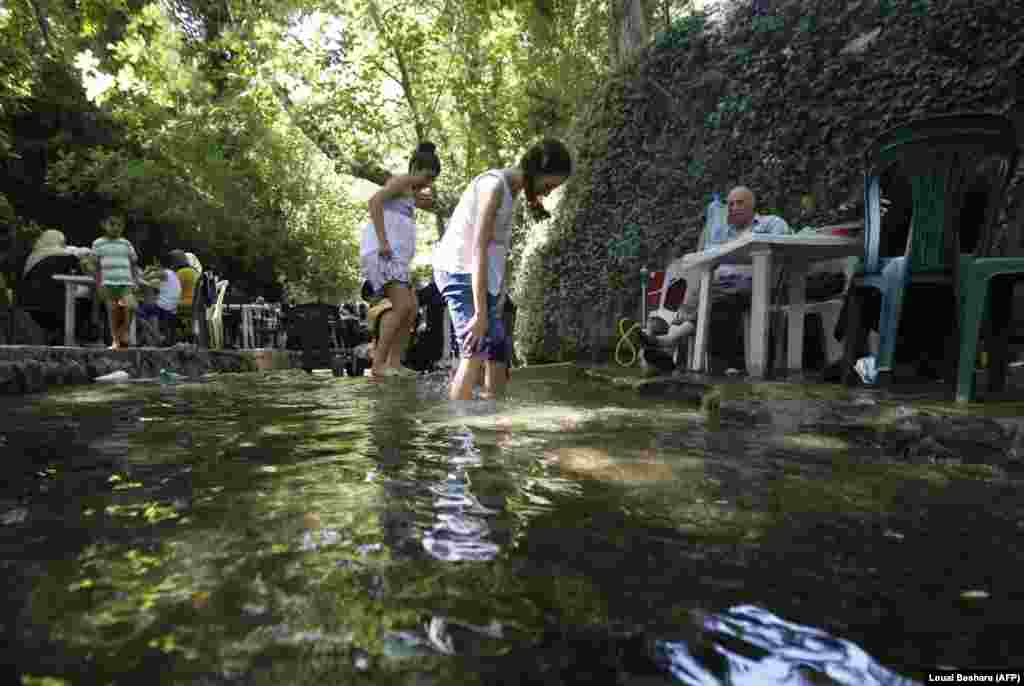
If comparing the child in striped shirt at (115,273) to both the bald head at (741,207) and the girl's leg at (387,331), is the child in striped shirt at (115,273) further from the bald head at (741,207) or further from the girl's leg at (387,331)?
Result: the bald head at (741,207)

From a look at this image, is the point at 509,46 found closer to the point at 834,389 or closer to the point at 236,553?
the point at 834,389

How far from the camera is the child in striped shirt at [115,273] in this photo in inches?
292

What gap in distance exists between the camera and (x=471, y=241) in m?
3.31

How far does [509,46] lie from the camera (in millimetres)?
15711

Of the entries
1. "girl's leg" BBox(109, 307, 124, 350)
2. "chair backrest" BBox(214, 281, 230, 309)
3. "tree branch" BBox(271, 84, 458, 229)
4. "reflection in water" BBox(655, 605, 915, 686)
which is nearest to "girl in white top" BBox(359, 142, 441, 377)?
"girl's leg" BBox(109, 307, 124, 350)

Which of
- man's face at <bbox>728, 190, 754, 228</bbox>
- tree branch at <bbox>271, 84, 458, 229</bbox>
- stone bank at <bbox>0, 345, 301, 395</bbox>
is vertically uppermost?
tree branch at <bbox>271, 84, 458, 229</bbox>

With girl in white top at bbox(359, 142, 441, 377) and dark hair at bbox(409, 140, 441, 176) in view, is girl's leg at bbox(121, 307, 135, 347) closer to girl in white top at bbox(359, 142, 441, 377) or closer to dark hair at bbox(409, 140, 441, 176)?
girl in white top at bbox(359, 142, 441, 377)

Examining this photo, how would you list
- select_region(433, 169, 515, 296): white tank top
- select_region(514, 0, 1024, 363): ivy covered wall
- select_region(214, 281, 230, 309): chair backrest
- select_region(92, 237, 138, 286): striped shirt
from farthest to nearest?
select_region(214, 281, 230, 309): chair backrest
select_region(92, 237, 138, 286): striped shirt
select_region(514, 0, 1024, 363): ivy covered wall
select_region(433, 169, 515, 296): white tank top

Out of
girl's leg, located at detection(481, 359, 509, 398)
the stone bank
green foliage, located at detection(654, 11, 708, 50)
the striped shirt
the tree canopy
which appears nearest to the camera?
girl's leg, located at detection(481, 359, 509, 398)

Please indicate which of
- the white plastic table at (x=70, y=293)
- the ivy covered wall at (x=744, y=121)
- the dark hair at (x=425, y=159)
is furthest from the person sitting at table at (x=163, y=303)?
the dark hair at (x=425, y=159)

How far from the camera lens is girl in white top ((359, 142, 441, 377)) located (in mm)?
4961

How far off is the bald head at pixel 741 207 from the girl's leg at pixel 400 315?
2.57 meters

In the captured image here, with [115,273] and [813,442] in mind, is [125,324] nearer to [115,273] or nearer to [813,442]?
[115,273]

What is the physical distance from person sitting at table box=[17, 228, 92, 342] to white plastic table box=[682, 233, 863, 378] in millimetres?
7266
